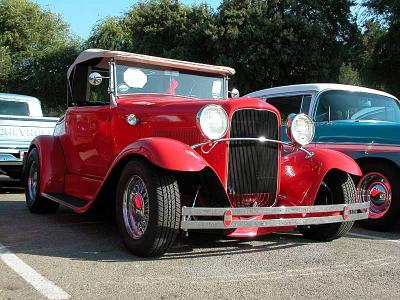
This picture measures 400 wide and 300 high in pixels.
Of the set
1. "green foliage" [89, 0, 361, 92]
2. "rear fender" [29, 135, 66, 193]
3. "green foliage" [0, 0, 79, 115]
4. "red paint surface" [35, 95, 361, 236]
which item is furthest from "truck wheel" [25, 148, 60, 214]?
"green foliage" [0, 0, 79, 115]

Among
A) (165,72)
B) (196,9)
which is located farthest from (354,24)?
(165,72)

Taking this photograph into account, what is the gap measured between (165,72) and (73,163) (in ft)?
5.70

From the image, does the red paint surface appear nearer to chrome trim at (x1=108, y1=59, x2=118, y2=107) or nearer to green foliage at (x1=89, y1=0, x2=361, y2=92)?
chrome trim at (x1=108, y1=59, x2=118, y2=107)

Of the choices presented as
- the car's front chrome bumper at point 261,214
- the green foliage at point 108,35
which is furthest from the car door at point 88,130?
the green foliage at point 108,35

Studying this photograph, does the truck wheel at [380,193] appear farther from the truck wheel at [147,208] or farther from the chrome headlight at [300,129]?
the truck wheel at [147,208]

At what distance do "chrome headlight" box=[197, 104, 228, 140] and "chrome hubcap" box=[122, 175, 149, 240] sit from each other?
75cm

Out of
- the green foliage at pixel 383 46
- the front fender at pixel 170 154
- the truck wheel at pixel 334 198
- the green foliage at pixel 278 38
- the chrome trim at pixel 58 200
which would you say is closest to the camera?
the front fender at pixel 170 154

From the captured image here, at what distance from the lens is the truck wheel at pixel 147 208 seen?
4.27m

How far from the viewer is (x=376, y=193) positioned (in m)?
6.57

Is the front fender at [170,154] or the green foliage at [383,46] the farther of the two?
the green foliage at [383,46]

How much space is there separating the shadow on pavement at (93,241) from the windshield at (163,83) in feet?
5.55

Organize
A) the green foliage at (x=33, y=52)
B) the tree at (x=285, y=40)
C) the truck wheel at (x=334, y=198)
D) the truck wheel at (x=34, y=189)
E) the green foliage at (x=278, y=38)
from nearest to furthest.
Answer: the truck wheel at (x=334, y=198) → the truck wheel at (x=34, y=189) → the green foliage at (x=278, y=38) → the tree at (x=285, y=40) → the green foliage at (x=33, y=52)

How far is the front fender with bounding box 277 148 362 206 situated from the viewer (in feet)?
17.0

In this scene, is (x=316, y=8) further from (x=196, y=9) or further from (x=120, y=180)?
(x=120, y=180)
